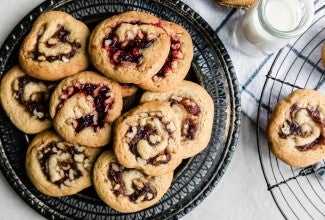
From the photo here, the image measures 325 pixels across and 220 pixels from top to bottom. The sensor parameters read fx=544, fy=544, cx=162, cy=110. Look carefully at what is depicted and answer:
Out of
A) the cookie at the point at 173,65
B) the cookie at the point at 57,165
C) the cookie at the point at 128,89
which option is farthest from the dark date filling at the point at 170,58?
the cookie at the point at 57,165

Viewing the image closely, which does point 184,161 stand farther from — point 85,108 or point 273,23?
point 273,23

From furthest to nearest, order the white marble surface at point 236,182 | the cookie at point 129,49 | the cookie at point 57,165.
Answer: the white marble surface at point 236,182
the cookie at point 57,165
the cookie at point 129,49

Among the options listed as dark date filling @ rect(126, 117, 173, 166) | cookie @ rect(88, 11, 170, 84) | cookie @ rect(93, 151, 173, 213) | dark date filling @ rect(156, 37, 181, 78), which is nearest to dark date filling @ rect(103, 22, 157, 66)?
cookie @ rect(88, 11, 170, 84)

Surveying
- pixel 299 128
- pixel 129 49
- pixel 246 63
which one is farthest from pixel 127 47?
pixel 299 128

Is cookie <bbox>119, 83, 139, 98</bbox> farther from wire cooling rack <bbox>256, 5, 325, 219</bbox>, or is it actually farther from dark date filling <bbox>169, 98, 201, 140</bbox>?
wire cooling rack <bbox>256, 5, 325, 219</bbox>

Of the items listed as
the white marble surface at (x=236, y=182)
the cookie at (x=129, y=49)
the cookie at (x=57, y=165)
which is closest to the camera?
the cookie at (x=129, y=49)

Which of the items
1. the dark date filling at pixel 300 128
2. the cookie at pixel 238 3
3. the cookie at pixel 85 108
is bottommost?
the cookie at pixel 85 108

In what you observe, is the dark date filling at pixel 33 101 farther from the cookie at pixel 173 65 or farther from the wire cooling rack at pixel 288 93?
the wire cooling rack at pixel 288 93
